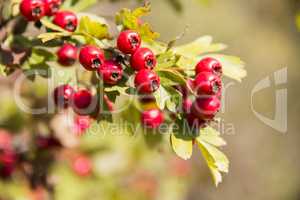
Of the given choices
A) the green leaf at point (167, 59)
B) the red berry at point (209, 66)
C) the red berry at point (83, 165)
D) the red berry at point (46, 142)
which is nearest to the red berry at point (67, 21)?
the green leaf at point (167, 59)

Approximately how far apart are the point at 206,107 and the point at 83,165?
1.80m

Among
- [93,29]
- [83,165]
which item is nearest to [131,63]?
[93,29]

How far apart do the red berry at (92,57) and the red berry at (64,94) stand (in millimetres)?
245

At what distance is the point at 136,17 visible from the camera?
1.65m

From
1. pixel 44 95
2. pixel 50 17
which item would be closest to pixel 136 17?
pixel 50 17

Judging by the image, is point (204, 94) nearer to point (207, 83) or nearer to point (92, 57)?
point (207, 83)

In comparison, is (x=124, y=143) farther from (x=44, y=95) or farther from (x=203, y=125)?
(x=203, y=125)

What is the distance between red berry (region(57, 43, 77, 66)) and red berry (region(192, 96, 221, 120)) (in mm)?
474

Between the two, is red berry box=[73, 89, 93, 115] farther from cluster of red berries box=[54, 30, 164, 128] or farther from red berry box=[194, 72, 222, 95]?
red berry box=[194, 72, 222, 95]

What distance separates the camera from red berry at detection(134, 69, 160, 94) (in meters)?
1.50

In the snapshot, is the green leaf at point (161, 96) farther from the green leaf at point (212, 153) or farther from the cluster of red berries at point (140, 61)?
the green leaf at point (212, 153)

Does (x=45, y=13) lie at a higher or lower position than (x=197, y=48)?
higher

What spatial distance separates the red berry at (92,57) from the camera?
156cm

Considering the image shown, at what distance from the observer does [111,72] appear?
5.10 feet
